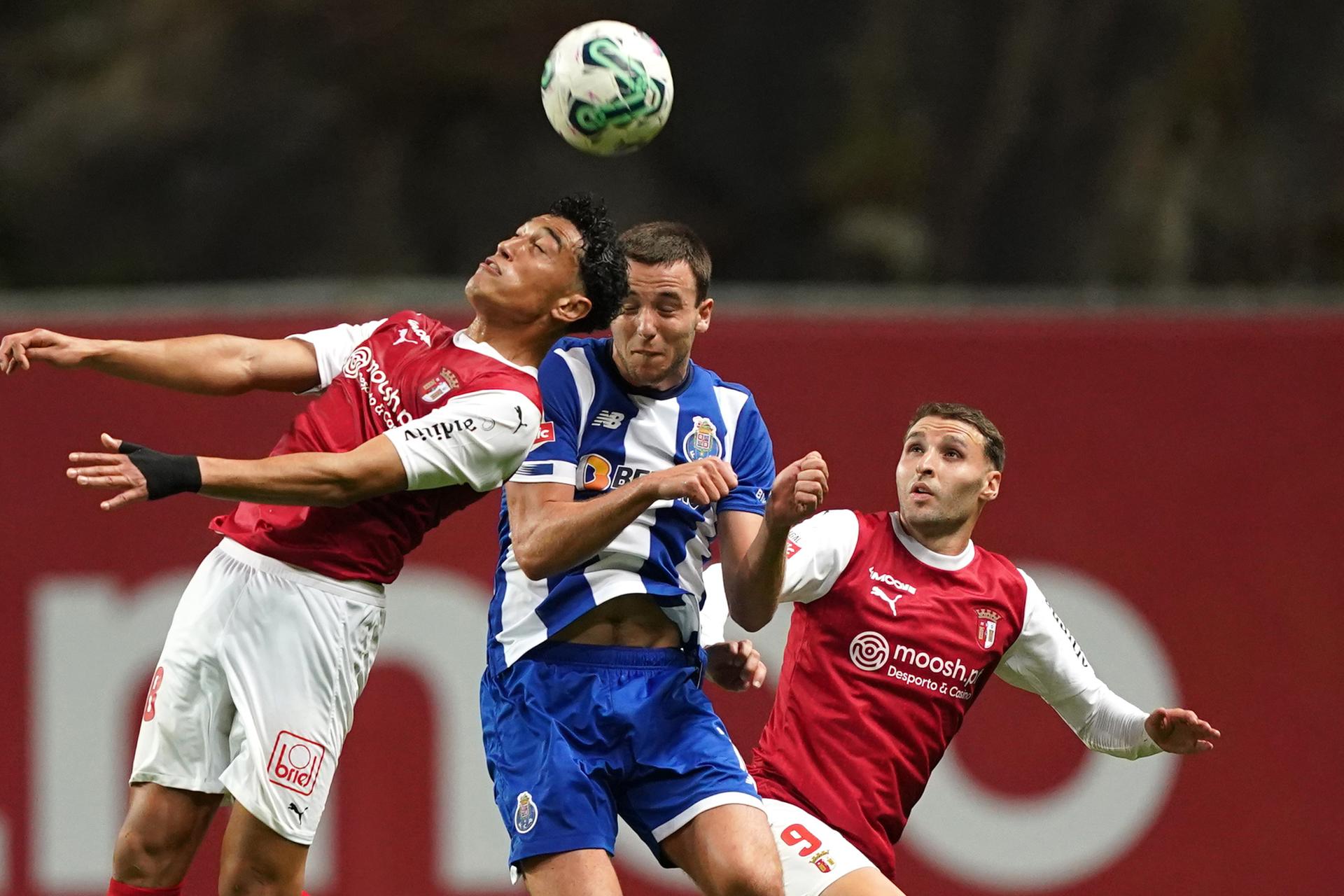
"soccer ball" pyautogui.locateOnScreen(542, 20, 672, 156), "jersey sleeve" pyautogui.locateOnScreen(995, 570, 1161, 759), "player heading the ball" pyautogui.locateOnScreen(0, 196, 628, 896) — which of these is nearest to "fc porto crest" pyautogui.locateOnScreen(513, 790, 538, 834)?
"player heading the ball" pyautogui.locateOnScreen(0, 196, 628, 896)

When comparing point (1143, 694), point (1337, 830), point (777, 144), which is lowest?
point (1337, 830)

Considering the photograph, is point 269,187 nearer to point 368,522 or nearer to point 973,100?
point 973,100

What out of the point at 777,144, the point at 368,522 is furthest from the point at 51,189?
the point at 368,522

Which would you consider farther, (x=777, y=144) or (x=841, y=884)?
(x=777, y=144)

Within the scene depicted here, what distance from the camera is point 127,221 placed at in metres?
11.6

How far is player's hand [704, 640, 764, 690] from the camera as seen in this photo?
4988 mm

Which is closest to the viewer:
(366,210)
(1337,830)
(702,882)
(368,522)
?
(702,882)

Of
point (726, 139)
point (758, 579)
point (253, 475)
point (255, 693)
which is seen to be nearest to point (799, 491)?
point (758, 579)

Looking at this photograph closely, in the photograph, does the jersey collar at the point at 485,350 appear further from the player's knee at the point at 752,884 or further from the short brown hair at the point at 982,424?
the player's knee at the point at 752,884

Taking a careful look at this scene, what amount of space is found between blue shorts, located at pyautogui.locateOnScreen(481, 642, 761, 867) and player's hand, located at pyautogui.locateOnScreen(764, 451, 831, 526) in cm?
63

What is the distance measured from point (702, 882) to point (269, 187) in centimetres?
793

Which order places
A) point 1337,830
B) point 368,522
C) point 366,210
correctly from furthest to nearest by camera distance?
1. point 366,210
2. point 1337,830
3. point 368,522

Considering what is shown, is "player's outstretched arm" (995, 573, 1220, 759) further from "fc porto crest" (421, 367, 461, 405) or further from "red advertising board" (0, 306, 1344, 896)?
"red advertising board" (0, 306, 1344, 896)

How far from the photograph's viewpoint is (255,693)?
4.92m
